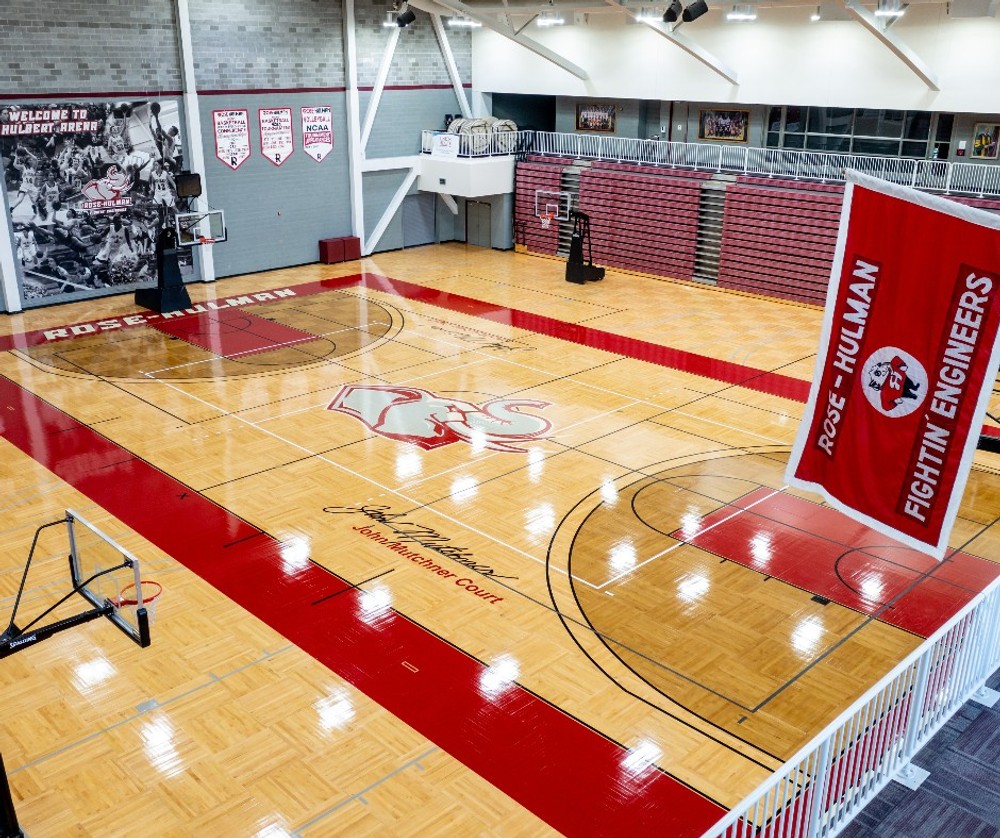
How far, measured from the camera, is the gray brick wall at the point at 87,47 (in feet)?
74.7

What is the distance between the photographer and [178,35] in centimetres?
2547

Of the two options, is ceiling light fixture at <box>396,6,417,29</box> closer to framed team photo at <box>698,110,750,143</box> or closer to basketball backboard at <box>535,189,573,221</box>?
basketball backboard at <box>535,189,573,221</box>

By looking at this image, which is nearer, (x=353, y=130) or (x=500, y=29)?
(x=500, y=29)

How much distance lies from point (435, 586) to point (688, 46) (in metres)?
19.0

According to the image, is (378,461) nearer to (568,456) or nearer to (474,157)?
(568,456)

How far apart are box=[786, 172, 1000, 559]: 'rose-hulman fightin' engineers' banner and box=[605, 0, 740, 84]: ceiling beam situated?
767 inches

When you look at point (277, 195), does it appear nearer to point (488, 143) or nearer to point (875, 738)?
point (488, 143)

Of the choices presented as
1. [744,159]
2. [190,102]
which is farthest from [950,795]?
[190,102]

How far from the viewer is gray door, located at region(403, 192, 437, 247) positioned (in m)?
32.5

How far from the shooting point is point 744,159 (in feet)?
91.1

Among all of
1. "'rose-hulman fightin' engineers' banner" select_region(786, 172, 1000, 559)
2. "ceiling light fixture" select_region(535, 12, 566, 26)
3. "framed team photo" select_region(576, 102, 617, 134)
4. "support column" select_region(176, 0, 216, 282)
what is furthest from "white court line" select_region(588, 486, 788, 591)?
"framed team photo" select_region(576, 102, 617, 134)

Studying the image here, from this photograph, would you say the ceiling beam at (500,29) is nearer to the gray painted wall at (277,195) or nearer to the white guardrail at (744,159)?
the white guardrail at (744,159)

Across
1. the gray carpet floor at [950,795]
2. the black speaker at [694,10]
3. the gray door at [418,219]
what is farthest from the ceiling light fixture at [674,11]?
the gray carpet floor at [950,795]

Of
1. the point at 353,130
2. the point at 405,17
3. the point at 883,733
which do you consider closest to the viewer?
the point at 883,733
